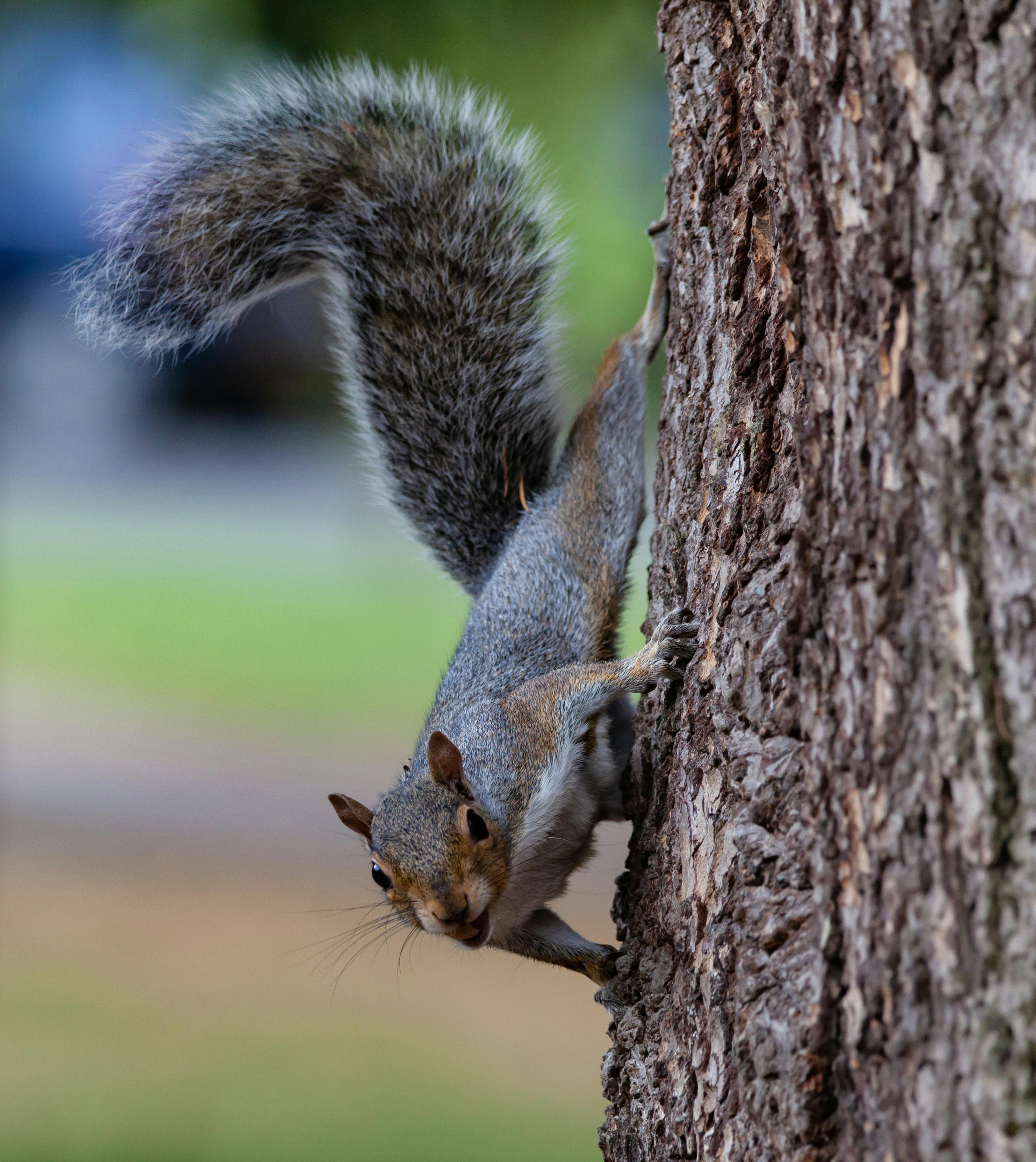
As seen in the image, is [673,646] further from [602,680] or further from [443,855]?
[443,855]

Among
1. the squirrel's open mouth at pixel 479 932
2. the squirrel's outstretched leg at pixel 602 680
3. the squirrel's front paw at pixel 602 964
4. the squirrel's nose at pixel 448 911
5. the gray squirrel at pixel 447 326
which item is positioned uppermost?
the gray squirrel at pixel 447 326

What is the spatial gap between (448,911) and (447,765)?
23 centimetres

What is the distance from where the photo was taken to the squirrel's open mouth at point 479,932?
1.61 metres

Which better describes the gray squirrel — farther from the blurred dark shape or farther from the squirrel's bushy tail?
the blurred dark shape

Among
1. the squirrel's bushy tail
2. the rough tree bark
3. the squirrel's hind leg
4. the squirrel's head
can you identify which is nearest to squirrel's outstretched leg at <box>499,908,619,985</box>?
the squirrel's head

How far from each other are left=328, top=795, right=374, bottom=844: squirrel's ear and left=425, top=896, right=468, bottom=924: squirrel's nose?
0.88 feet

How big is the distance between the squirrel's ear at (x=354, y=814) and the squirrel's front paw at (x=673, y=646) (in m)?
0.64

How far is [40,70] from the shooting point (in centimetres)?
471

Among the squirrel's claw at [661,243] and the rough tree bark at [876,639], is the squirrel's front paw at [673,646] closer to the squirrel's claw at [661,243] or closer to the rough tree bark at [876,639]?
the rough tree bark at [876,639]

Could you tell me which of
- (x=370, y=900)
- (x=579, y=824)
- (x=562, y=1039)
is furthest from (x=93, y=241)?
(x=370, y=900)

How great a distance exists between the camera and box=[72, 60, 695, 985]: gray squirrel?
6.59 ft

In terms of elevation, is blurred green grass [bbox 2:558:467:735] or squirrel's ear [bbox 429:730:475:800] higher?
blurred green grass [bbox 2:558:467:735]

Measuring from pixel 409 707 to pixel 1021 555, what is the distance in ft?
17.9

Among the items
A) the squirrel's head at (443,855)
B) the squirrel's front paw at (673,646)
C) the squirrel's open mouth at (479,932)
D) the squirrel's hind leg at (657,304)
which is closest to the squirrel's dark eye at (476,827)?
the squirrel's head at (443,855)
